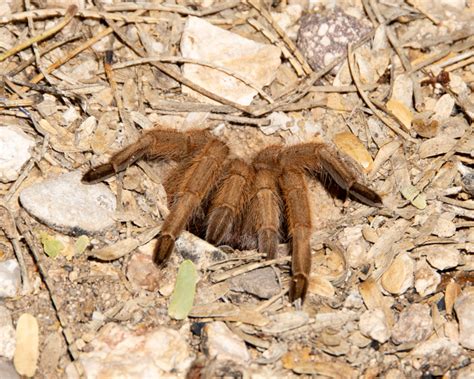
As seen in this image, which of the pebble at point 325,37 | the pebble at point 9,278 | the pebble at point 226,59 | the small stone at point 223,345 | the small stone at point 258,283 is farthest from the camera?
the pebble at point 325,37

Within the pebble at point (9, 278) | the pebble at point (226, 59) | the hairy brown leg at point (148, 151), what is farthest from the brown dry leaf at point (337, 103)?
the pebble at point (9, 278)

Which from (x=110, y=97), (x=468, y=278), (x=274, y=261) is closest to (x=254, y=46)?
(x=110, y=97)

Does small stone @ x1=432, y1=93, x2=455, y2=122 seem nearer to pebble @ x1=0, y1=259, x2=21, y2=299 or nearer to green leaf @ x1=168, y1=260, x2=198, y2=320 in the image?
green leaf @ x1=168, y1=260, x2=198, y2=320

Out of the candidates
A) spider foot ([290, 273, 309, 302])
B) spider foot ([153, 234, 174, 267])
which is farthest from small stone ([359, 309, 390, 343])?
spider foot ([153, 234, 174, 267])

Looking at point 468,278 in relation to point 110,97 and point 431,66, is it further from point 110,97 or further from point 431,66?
point 110,97

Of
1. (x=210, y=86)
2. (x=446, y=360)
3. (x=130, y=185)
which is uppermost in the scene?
(x=210, y=86)

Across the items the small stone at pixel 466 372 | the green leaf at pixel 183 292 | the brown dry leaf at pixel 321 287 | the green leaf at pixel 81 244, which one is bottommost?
the small stone at pixel 466 372

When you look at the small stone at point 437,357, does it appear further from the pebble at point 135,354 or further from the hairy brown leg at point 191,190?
the hairy brown leg at point 191,190
